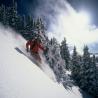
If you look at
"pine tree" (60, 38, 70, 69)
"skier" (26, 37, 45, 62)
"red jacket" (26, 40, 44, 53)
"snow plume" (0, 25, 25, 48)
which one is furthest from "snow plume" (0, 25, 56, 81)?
"pine tree" (60, 38, 70, 69)

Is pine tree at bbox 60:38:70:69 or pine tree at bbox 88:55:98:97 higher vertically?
pine tree at bbox 60:38:70:69

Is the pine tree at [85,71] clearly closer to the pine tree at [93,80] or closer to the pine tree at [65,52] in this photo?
the pine tree at [93,80]

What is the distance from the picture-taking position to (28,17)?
7131 cm

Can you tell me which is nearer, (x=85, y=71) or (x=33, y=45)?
(x=33, y=45)

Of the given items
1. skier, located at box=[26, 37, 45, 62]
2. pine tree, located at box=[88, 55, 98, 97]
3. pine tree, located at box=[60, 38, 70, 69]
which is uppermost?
pine tree, located at box=[60, 38, 70, 69]

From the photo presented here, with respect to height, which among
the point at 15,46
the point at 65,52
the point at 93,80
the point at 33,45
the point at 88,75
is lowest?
the point at 93,80

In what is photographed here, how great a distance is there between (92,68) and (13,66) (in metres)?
34.7

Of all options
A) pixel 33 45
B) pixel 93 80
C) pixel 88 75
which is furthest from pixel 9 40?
pixel 93 80

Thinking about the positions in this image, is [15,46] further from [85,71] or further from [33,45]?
[85,71]

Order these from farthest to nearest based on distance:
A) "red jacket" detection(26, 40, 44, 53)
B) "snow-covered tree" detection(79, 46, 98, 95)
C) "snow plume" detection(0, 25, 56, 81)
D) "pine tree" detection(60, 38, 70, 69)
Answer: "pine tree" detection(60, 38, 70, 69)
"snow-covered tree" detection(79, 46, 98, 95)
"red jacket" detection(26, 40, 44, 53)
"snow plume" detection(0, 25, 56, 81)

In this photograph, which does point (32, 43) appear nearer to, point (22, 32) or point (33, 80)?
point (33, 80)

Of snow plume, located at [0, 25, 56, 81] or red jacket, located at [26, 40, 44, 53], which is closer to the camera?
snow plume, located at [0, 25, 56, 81]

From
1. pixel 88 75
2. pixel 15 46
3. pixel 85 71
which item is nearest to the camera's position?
pixel 15 46

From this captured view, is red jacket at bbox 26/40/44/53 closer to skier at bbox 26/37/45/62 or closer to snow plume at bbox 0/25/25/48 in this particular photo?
skier at bbox 26/37/45/62
